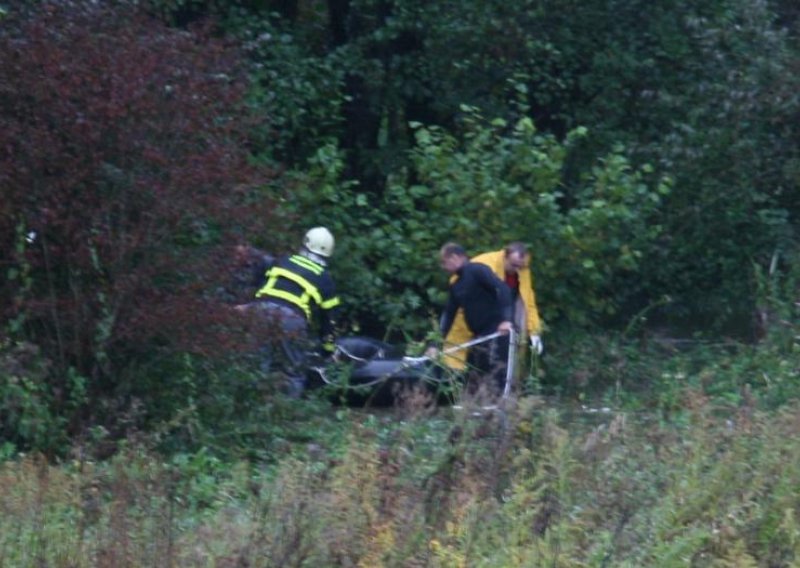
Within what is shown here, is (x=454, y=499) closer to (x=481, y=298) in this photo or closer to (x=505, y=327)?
(x=505, y=327)

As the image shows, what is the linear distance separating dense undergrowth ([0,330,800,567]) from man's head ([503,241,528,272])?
3855 millimetres

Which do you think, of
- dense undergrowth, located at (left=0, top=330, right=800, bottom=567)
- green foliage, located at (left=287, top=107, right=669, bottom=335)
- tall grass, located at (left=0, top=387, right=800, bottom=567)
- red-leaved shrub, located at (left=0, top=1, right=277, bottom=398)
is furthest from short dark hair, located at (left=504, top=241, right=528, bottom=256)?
tall grass, located at (left=0, top=387, right=800, bottom=567)

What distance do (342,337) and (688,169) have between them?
166 inches

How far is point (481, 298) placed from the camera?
12000mm

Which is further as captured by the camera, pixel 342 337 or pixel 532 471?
pixel 342 337

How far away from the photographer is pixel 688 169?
14.7 metres

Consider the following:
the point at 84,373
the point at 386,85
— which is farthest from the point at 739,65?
the point at 84,373

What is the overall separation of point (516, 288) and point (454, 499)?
5719mm

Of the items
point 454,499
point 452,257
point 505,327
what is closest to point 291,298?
point 452,257

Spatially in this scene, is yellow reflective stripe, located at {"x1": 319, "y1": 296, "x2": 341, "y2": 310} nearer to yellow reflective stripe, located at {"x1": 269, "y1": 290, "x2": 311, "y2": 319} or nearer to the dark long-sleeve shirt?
yellow reflective stripe, located at {"x1": 269, "y1": 290, "x2": 311, "y2": 319}

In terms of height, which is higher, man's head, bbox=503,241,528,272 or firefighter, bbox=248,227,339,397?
man's head, bbox=503,241,528,272

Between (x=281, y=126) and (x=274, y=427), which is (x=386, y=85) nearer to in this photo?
(x=281, y=126)

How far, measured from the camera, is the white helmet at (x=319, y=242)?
1200 centimetres

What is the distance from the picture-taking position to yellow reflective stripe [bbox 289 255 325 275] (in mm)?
11508
